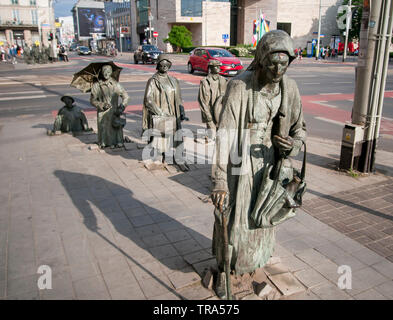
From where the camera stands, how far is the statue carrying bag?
3.04 metres

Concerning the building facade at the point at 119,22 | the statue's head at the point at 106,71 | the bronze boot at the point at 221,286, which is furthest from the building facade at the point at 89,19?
the bronze boot at the point at 221,286

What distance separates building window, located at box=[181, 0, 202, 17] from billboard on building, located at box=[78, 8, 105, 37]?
80.6m

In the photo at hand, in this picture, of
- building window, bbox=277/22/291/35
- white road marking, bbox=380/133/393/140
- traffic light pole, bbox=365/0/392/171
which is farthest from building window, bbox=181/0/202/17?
traffic light pole, bbox=365/0/392/171

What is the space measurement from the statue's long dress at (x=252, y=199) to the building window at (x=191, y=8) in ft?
197

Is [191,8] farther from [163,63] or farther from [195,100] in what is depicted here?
[163,63]

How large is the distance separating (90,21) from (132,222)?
139 m

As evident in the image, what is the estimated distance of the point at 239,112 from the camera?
299 cm

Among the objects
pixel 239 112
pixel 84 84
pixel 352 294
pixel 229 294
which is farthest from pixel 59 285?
pixel 84 84

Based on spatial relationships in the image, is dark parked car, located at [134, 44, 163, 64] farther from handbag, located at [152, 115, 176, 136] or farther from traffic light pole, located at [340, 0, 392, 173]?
traffic light pole, located at [340, 0, 392, 173]

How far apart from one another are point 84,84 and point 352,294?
7.68 meters

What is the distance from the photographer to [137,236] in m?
4.68

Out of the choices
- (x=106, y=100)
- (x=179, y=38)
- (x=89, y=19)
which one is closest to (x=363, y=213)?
(x=106, y=100)
